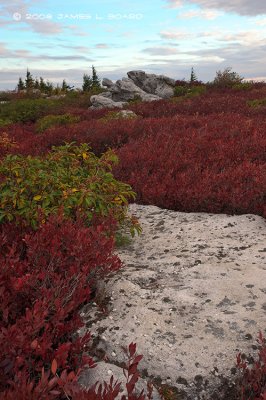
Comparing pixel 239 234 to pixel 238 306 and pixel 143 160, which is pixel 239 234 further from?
pixel 143 160

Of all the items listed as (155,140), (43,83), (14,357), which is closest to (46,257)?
(14,357)

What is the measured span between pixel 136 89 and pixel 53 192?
23.3m

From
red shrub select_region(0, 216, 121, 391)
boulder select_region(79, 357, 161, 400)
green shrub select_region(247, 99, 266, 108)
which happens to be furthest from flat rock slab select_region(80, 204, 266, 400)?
green shrub select_region(247, 99, 266, 108)

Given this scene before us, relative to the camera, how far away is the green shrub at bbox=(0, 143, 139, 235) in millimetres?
5195

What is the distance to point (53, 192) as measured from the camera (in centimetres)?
539

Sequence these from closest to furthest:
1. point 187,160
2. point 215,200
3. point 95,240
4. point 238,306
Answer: point 238,306 < point 95,240 < point 215,200 < point 187,160

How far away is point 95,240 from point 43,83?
40620 mm

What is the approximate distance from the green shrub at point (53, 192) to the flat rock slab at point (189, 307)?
68cm

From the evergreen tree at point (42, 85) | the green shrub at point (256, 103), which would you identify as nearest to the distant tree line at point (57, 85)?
the evergreen tree at point (42, 85)

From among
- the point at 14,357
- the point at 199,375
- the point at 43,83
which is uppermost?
the point at 43,83

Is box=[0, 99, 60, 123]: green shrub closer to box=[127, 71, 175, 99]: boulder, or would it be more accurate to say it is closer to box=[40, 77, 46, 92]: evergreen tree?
box=[127, 71, 175, 99]: boulder

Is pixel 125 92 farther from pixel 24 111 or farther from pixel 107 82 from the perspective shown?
pixel 24 111

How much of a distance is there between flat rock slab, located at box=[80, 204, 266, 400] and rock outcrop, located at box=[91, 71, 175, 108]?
19.3 meters

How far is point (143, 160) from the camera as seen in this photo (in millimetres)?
8859
